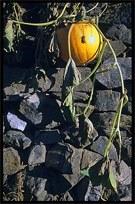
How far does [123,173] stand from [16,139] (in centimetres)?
92

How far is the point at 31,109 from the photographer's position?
2.56 m

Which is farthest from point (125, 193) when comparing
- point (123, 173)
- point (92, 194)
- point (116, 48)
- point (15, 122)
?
point (116, 48)

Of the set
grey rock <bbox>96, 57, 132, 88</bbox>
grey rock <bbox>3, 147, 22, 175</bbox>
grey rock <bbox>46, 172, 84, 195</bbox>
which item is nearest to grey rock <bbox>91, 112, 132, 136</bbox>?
grey rock <bbox>96, 57, 132, 88</bbox>

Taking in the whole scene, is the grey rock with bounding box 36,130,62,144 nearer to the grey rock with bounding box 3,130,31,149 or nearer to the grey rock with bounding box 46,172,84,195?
the grey rock with bounding box 3,130,31,149

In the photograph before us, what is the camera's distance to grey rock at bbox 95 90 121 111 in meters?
2.65

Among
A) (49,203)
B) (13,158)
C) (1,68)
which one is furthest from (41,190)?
(1,68)

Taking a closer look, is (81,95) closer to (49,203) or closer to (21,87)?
(21,87)

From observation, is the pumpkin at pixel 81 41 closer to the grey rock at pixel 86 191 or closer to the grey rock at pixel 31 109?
the grey rock at pixel 31 109

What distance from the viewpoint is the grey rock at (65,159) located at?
2537mm

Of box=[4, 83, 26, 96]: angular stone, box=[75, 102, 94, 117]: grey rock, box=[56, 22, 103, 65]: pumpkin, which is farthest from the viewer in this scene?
box=[4, 83, 26, 96]: angular stone

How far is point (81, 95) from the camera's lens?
2.61 metres

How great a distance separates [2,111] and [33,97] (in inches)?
10.6

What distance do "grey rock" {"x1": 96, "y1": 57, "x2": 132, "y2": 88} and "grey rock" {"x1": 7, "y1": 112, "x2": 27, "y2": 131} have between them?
0.70m

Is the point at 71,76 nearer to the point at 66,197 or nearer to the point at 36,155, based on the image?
the point at 36,155
